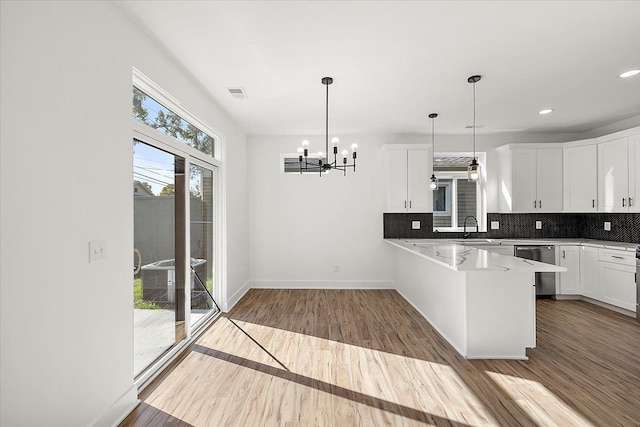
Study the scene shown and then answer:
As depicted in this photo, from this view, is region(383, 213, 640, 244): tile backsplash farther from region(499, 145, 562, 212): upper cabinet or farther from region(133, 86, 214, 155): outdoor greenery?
region(133, 86, 214, 155): outdoor greenery

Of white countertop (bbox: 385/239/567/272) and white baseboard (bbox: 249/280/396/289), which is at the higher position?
white countertop (bbox: 385/239/567/272)

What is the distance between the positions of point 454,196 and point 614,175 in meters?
2.18

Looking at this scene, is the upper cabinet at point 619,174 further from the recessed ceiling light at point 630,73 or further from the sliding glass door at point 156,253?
the sliding glass door at point 156,253

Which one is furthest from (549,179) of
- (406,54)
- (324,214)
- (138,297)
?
(138,297)

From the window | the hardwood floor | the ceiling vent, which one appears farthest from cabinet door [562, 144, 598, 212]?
the ceiling vent

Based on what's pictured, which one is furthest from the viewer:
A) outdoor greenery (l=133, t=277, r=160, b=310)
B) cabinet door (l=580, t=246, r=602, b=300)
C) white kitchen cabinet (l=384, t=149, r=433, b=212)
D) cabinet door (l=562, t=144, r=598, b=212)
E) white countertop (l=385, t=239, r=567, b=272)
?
white kitchen cabinet (l=384, t=149, r=433, b=212)

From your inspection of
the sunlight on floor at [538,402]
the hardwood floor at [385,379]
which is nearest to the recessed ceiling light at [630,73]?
the hardwood floor at [385,379]

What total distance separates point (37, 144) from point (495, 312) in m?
3.46

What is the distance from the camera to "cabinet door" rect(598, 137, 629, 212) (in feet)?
14.4

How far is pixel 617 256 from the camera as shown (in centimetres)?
428

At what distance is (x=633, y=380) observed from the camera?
98.6 inches

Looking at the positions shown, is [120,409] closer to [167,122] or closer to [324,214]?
[167,122]

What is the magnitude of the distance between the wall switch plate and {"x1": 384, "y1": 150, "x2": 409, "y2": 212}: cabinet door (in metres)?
4.23

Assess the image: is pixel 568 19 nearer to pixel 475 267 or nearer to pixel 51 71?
pixel 475 267
